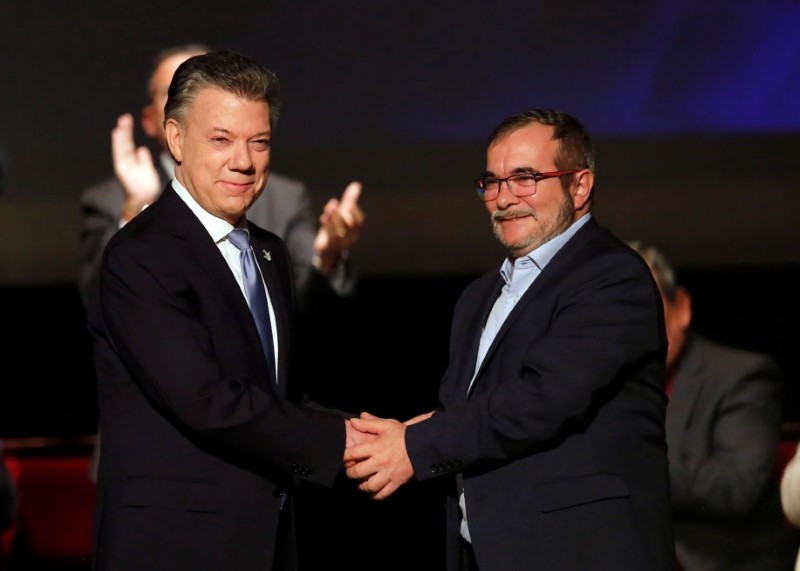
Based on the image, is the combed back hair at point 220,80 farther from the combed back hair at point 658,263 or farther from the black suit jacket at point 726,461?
the black suit jacket at point 726,461

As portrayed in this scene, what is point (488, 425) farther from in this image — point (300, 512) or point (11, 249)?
point (11, 249)

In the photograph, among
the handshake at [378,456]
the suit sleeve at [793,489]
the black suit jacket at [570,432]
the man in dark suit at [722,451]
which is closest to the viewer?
the black suit jacket at [570,432]

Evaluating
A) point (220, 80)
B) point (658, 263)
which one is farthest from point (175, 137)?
point (658, 263)

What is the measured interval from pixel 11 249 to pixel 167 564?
1893mm

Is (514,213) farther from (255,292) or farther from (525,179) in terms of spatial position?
(255,292)

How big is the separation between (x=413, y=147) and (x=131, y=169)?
897 millimetres

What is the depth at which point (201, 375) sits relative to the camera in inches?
95.3

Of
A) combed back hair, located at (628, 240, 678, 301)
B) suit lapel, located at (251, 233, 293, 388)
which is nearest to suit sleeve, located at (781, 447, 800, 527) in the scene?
combed back hair, located at (628, 240, 678, 301)

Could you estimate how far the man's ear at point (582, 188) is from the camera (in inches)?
110

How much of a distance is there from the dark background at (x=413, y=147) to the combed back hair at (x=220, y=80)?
55.2 inches

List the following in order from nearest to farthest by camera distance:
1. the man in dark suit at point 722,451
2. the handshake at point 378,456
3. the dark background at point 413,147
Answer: the handshake at point 378,456, the man in dark suit at point 722,451, the dark background at point 413,147

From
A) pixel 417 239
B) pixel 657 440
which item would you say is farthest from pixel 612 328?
pixel 417 239

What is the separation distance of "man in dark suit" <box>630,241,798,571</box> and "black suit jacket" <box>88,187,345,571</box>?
5.56ft

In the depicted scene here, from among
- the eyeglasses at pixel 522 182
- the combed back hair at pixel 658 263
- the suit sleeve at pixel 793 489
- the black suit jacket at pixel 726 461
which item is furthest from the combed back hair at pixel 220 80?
the black suit jacket at pixel 726 461
